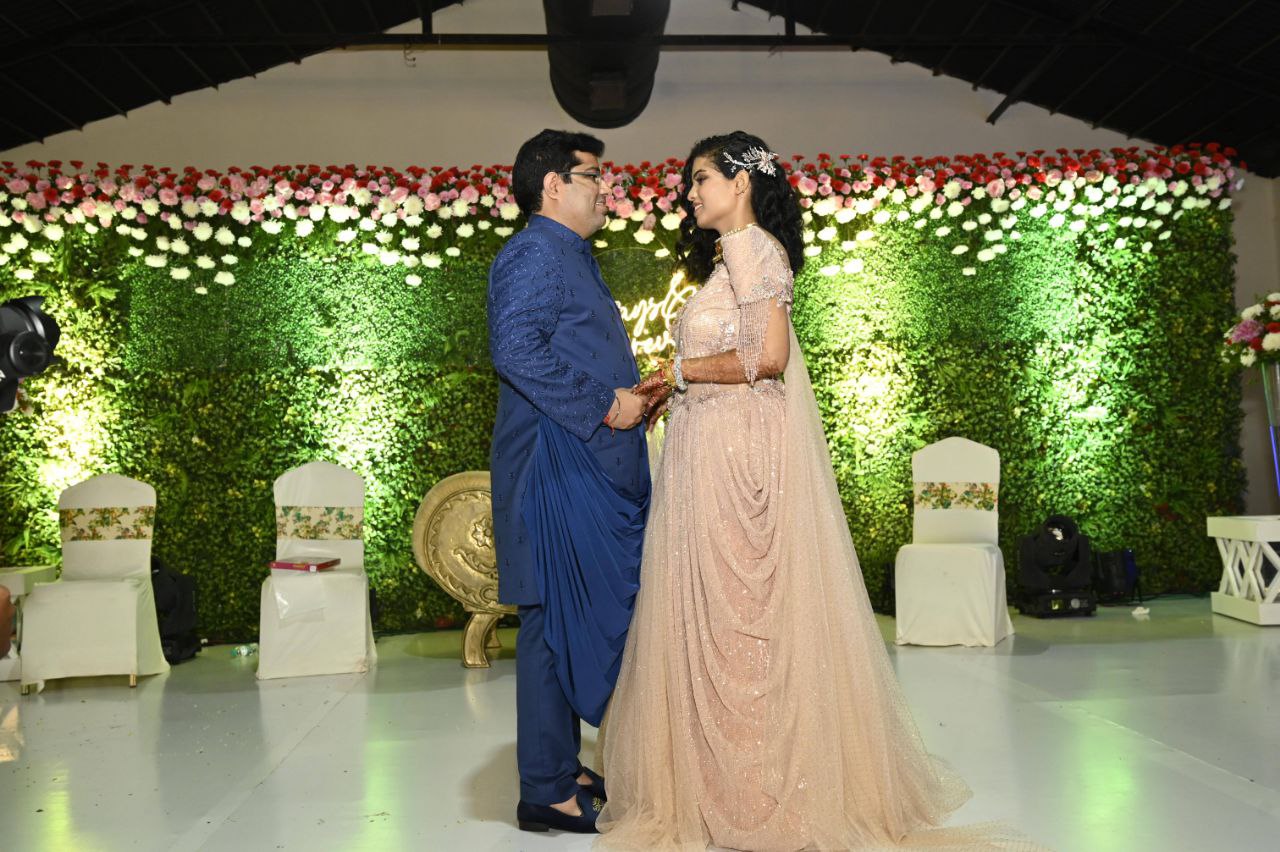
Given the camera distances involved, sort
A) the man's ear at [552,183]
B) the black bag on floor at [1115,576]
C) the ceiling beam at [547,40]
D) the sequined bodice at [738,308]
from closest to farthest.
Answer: the sequined bodice at [738,308] < the man's ear at [552,183] < the black bag on floor at [1115,576] < the ceiling beam at [547,40]

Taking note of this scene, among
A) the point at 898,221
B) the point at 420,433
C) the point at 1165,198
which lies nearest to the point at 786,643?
the point at 420,433

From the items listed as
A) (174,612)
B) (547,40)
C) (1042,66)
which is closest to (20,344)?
(174,612)

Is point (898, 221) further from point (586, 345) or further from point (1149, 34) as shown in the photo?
point (586, 345)

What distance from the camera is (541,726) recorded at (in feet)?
9.42

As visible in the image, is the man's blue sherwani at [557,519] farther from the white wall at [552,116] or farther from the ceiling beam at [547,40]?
the white wall at [552,116]

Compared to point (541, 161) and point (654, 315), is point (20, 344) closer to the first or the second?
point (541, 161)

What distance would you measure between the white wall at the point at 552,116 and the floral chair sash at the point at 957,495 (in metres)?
3.24

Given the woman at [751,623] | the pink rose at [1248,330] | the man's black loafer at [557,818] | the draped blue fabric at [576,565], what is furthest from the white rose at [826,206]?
the man's black loafer at [557,818]

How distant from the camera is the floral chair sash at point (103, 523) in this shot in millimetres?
5820

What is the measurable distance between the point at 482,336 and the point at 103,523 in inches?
92.4

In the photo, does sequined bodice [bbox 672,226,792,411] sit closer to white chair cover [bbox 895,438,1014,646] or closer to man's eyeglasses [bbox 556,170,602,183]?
man's eyeglasses [bbox 556,170,602,183]

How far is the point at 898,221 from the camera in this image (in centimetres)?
704

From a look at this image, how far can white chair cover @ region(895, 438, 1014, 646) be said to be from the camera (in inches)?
227

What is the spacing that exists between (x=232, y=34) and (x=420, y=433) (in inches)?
123
